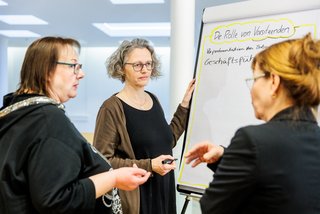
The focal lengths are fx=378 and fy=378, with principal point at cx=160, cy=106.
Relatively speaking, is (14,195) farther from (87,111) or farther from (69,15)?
(87,111)

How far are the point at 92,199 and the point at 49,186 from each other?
0.15 meters

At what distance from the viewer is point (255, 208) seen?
919mm

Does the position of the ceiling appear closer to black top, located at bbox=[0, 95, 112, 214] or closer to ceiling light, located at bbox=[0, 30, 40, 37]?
ceiling light, located at bbox=[0, 30, 40, 37]

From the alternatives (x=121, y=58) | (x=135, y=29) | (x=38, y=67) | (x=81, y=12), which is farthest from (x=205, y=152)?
(x=135, y=29)

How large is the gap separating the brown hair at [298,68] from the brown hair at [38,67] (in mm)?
710

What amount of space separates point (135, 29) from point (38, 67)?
5.77 meters

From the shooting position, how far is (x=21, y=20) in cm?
623

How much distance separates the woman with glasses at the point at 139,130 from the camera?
1.81 metres

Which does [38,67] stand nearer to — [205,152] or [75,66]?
[75,66]

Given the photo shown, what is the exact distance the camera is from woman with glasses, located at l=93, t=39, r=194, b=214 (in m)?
1.81

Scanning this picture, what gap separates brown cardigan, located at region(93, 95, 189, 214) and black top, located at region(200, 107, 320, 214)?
87cm

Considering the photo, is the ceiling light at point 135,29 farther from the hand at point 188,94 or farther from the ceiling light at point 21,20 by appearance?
the hand at point 188,94

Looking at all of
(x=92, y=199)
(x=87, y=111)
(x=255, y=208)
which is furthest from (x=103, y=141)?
(x=87, y=111)

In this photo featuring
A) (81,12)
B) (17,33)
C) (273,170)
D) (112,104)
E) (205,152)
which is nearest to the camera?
(273,170)
